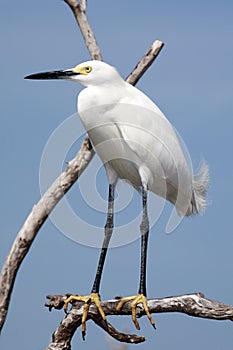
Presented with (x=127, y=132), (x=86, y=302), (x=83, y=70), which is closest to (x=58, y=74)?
(x=83, y=70)

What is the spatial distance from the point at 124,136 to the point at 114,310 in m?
0.85

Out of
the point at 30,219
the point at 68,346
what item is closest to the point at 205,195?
the point at 68,346

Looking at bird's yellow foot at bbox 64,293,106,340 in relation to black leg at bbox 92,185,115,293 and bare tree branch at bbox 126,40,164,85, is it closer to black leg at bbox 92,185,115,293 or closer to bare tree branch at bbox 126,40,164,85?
black leg at bbox 92,185,115,293

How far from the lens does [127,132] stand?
12.0 ft

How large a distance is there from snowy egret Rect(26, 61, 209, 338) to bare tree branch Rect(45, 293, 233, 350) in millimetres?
84

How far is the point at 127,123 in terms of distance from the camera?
144 inches

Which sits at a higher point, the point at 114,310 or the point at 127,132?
the point at 127,132

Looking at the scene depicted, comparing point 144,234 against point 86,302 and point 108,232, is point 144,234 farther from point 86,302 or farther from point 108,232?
point 86,302

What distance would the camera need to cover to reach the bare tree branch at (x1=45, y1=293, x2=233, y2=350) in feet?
10.5

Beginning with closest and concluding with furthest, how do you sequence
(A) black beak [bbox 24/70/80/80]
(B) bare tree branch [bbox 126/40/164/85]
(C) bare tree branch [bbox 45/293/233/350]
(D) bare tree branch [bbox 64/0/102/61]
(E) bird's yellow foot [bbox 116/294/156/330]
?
(C) bare tree branch [bbox 45/293/233/350] → (E) bird's yellow foot [bbox 116/294/156/330] → (A) black beak [bbox 24/70/80/80] → (B) bare tree branch [bbox 126/40/164/85] → (D) bare tree branch [bbox 64/0/102/61]

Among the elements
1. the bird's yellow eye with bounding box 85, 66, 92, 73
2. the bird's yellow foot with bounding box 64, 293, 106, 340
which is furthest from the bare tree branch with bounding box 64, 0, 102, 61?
the bird's yellow foot with bounding box 64, 293, 106, 340

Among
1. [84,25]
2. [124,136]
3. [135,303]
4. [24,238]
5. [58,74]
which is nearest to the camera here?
[135,303]

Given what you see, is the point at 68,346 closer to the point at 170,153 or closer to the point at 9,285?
the point at 170,153

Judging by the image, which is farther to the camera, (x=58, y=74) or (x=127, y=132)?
(x=58, y=74)
